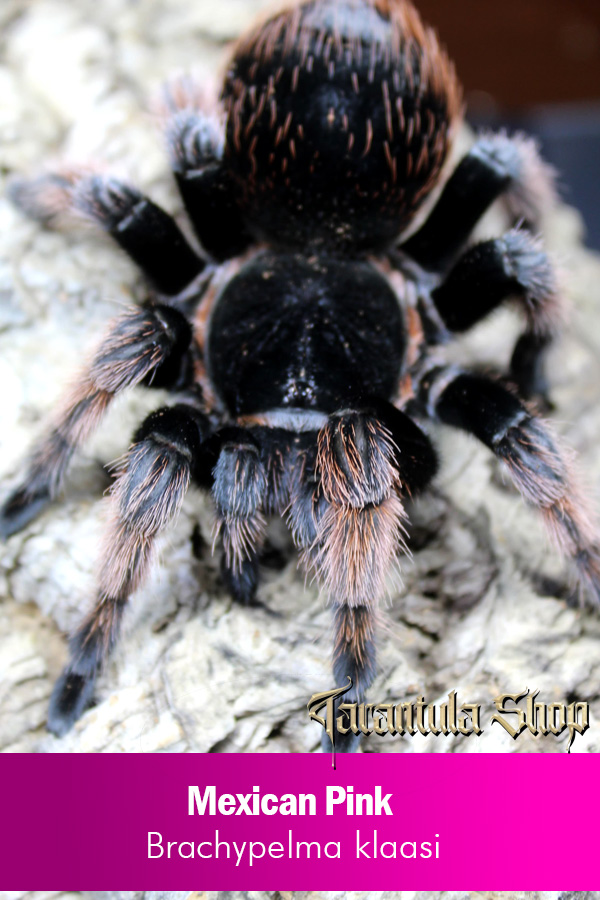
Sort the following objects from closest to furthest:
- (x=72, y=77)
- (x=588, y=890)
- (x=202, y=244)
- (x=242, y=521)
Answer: (x=588, y=890) → (x=242, y=521) → (x=202, y=244) → (x=72, y=77)

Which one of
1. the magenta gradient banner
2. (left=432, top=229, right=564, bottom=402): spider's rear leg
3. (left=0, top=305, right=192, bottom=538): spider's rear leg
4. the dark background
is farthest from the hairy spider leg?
the dark background

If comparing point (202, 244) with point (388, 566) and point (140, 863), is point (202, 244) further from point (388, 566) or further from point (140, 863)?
point (140, 863)


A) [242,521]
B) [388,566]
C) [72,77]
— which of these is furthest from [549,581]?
[72,77]

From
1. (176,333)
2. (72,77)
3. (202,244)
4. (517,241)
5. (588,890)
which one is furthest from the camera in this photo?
(72,77)

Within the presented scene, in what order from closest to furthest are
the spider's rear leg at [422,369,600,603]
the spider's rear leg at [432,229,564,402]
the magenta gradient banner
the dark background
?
the magenta gradient banner < the spider's rear leg at [422,369,600,603] < the spider's rear leg at [432,229,564,402] < the dark background

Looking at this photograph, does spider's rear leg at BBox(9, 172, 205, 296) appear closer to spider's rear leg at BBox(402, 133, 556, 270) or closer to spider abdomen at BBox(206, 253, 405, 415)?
spider abdomen at BBox(206, 253, 405, 415)

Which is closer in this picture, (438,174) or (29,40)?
(438,174)

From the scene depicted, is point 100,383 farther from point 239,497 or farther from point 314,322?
point 314,322

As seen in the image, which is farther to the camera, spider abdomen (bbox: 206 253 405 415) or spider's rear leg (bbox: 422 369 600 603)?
Result: spider abdomen (bbox: 206 253 405 415)
